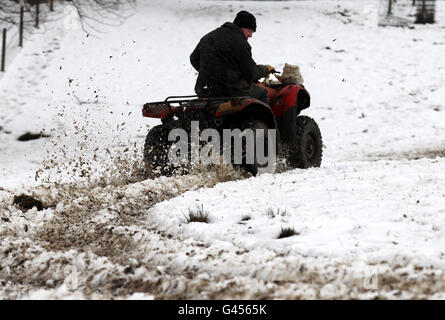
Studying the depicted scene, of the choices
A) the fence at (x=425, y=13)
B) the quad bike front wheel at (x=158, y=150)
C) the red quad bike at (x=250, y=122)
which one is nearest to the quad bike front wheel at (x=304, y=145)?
the red quad bike at (x=250, y=122)

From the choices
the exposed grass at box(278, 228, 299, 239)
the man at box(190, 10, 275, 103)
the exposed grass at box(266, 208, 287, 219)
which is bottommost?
the exposed grass at box(266, 208, 287, 219)

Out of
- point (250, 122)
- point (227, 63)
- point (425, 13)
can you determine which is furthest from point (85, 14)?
point (250, 122)

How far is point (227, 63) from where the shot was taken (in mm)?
6242

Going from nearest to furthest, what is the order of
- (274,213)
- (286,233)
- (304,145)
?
(286,233) < (274,213) < (304,145)

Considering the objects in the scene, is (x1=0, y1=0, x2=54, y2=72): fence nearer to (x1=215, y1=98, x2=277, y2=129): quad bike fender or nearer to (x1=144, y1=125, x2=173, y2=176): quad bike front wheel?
(x1=144, y1=125, x2=173, y2=176): quad bike front wheel

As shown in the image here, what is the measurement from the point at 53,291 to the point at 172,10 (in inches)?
802

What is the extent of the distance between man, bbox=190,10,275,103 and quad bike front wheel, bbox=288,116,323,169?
1.22 meters

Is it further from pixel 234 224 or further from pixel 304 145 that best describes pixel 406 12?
pixel 234 224

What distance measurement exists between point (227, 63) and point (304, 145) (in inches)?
70.9

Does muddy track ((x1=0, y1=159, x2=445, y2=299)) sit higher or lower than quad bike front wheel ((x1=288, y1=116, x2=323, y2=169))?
higher

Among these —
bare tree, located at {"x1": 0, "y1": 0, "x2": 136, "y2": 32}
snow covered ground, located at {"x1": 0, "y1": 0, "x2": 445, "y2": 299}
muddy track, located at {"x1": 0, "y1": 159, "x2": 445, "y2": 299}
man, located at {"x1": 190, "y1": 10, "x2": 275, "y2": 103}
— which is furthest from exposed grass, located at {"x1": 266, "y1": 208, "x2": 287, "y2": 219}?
bare tree, located at {"x1": 0, "y1": 0, "x2": 136, "y2": 32}

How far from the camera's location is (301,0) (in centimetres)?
2475

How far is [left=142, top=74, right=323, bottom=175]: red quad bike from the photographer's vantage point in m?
5.98

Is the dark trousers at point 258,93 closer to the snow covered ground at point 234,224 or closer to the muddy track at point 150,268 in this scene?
the snow covered ground at point 234,224
